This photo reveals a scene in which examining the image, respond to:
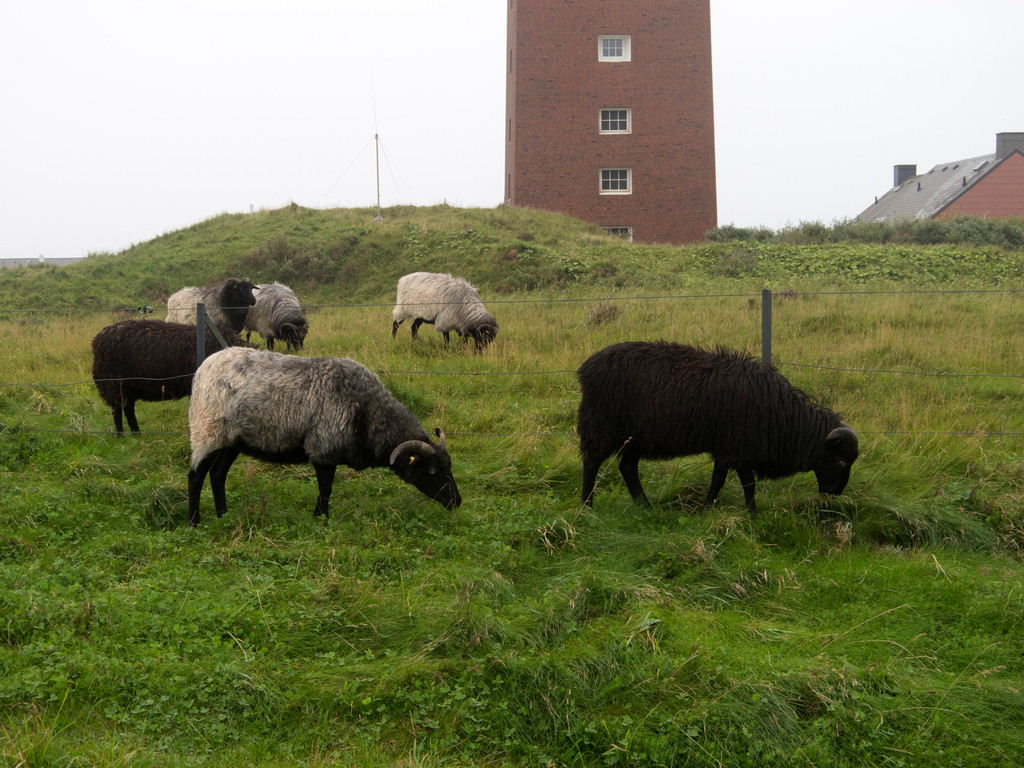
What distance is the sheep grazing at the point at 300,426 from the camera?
24.6 ft

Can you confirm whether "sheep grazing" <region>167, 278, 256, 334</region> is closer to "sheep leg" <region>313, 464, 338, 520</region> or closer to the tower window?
"sheep leg" <region>313, 464, 338, 520</region>

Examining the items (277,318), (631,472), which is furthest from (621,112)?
(631,472)

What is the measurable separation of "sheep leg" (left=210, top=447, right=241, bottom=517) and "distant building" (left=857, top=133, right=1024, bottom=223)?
37.0 m

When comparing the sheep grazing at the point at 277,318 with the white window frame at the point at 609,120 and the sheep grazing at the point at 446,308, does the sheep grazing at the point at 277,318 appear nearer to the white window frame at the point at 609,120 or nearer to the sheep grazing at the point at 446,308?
the sheep grazing at the point at 446,308

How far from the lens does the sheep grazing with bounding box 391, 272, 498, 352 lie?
1480 centimetres

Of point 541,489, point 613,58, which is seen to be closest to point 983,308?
point 541,489

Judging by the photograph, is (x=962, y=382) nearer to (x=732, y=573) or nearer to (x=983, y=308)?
(x=983, y=308)

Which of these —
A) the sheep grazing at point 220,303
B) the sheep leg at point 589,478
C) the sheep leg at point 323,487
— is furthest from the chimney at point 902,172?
the sheep leg at point 323,487

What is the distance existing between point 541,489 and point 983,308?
9.80 m

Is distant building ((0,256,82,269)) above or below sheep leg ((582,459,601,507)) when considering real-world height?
above

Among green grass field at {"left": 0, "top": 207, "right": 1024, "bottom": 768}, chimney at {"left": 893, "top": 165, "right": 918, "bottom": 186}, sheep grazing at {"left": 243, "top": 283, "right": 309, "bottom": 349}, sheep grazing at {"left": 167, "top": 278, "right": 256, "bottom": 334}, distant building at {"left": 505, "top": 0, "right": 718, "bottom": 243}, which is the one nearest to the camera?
green grass field at {"left": 0, "top": 207, "right": 1024, "bottom": 768}

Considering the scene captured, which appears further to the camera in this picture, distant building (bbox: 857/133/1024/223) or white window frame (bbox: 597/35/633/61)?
distant building (bbox: 857/133/1024/223)

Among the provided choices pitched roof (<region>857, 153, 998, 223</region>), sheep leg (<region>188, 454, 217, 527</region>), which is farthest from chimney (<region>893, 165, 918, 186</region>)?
sheep leg (<region>188, 454, 217, 527</region>)

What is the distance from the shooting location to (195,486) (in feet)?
24.8
